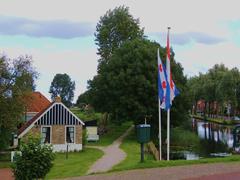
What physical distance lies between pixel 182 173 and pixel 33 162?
15.8 ft

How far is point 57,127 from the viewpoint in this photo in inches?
1779

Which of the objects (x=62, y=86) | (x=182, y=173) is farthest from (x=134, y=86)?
(x=62, y=86)

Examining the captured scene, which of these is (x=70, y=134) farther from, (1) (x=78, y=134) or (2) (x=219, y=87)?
(2) (x=219, y=87)

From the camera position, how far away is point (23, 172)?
54.5 feet

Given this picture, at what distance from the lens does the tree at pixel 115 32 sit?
74500 mm

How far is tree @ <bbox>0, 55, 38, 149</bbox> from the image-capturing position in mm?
39344

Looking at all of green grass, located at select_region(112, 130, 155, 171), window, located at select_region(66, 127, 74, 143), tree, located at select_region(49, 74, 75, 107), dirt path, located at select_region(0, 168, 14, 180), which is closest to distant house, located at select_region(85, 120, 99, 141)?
green grass, located at select_region(112, 130, 155, 171)

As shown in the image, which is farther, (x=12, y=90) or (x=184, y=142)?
(x=184, y=142)

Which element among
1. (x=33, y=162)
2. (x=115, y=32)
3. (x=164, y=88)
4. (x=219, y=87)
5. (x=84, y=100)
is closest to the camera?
(x=33, y=162)

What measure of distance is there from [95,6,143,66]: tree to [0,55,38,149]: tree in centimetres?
3339

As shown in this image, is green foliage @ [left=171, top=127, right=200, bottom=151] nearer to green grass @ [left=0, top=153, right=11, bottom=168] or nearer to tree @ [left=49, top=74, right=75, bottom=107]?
green grass @ [left=0, top=153, right=11, bottom=168]

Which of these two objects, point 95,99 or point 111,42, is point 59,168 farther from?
point 111,42

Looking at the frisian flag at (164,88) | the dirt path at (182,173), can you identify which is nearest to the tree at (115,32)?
the frisian flag at (164,88)

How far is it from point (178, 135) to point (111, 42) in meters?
18.4
